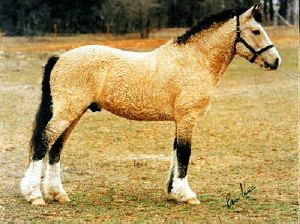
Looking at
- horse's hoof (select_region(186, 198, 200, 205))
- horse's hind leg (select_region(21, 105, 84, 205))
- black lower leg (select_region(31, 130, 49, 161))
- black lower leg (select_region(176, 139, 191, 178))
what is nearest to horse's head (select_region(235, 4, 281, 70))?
black lower leg (select_region(176, 139, 191, 178))

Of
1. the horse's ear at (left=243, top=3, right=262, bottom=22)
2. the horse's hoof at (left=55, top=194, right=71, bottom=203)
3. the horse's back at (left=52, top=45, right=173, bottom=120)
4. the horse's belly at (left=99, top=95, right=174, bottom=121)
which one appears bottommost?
the horse's hoof at (left=55, top=194, right=71, bottom=203)

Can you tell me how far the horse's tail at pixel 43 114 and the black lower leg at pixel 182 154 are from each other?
1.75 meters

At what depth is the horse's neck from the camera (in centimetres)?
859

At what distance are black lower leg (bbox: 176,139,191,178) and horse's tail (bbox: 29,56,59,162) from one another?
175 centimetres

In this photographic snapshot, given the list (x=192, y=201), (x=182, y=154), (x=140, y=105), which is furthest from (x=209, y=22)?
(x=192, y=201)

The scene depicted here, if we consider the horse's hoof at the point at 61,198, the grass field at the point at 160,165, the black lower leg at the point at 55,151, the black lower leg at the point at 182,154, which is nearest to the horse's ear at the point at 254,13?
the black lower leg at the point at 182,154

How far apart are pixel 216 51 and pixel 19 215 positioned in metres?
3.39

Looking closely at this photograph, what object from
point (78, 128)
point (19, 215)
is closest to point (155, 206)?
point (19, 215)

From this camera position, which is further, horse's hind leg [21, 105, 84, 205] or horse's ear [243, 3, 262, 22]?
horse's ear [243, 3, 262, 22]

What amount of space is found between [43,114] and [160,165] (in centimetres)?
372

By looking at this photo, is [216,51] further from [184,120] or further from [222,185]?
[222,185]

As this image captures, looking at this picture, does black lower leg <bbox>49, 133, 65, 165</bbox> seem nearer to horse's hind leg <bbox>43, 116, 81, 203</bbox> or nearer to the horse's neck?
horse's hind leg <bbox>43, 116, 81, 203</bbox>

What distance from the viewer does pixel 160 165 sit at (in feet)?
37.7

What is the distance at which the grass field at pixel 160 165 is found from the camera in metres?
7.87
